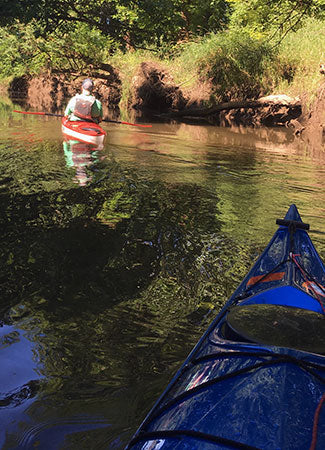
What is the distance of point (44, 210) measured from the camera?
5484 mm

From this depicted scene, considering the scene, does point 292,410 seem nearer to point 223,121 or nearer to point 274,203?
point 274,203

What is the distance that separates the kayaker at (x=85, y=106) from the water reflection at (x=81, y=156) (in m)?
0.55

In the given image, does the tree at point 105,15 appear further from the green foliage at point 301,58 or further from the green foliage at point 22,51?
the green foliage at point 22,51

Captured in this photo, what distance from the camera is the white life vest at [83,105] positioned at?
9.79m

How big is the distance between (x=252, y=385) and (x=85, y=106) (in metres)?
8.88

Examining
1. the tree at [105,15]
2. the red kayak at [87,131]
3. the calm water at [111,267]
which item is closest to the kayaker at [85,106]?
the red kayak at [87,131]

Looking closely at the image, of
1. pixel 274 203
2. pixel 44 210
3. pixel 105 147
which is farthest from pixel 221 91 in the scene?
pixel 44 210

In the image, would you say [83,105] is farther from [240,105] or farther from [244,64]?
[244,64]

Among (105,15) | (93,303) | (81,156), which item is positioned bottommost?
(93,303)

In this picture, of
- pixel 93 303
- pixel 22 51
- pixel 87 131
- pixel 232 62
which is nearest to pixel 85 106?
pixel 87 131

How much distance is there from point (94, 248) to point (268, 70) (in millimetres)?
14897

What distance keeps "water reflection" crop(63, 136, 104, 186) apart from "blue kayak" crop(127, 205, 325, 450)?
15.8ft

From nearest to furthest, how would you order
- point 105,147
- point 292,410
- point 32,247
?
point 292,410 → point 32,247 → point 105,147

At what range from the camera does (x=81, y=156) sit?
30.0 feet
